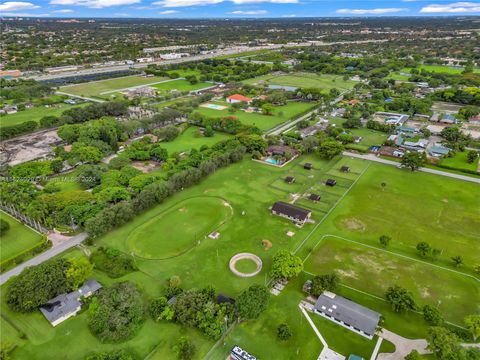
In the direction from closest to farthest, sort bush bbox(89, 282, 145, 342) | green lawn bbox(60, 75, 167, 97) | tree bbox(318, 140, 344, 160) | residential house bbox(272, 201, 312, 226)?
bush bbox(89, 282, 145, 342)
residential house bbox(272, 201, 312, 226)
tree bbox(318, 140, 344, 160)
green lawn bbox(60, 75, 167, 97)

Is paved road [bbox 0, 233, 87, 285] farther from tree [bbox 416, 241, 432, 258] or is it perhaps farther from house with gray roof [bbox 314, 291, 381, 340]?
tree [bbox 416, 241, 432, 258]

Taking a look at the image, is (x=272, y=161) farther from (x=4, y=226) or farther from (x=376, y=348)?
(x=4, y=226)

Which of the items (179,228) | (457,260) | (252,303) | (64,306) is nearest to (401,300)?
(457,260)

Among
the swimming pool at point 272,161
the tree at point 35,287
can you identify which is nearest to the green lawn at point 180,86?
the swimming pool at point 272,161

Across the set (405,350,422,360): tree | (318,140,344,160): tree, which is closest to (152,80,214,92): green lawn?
(318,140,344,160): tree

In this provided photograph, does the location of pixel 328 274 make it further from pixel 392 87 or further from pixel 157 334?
pixel 392 87

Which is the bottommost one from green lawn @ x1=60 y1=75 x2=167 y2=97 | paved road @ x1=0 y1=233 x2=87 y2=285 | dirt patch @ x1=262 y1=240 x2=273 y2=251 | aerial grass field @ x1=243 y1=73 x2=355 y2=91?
aerial grass field @ x1=243 y1=73 x2=355 y2=91
